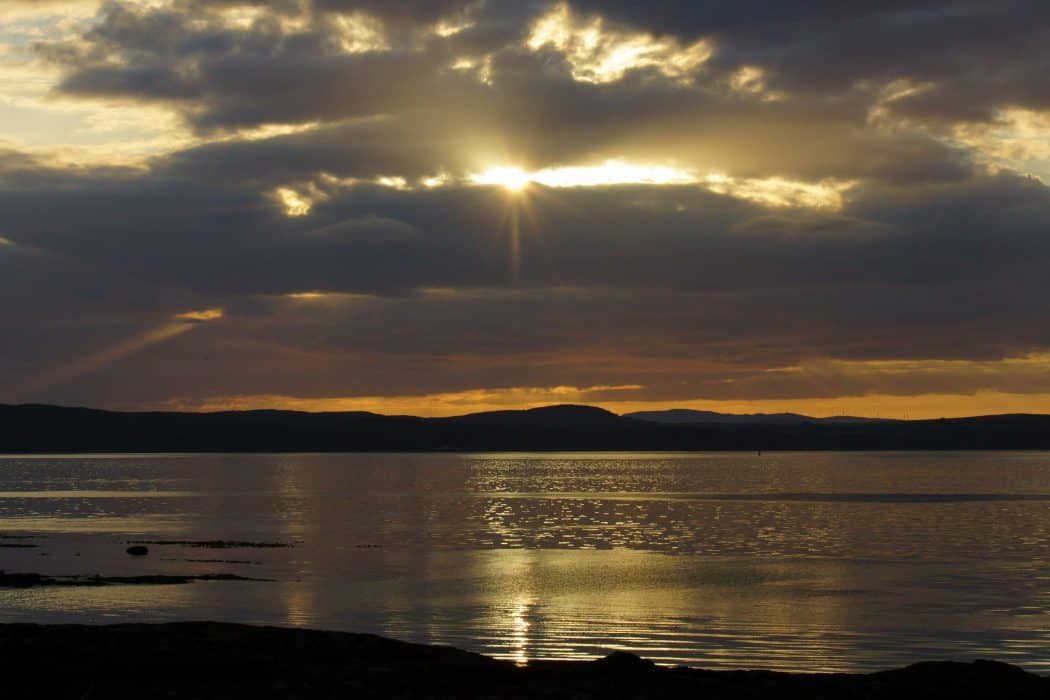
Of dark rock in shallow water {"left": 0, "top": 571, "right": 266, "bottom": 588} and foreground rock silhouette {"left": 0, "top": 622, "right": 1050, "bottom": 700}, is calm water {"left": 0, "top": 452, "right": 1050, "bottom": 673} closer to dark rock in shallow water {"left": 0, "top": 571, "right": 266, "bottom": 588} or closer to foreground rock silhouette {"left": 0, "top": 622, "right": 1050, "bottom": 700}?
dark rock in shallow water {"left": 0, "top": 571, "right": 266, "bottom": 588}

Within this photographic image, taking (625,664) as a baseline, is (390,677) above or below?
below

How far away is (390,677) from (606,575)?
33.3 m

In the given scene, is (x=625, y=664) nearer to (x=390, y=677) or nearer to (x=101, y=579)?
(x=390, y=677)

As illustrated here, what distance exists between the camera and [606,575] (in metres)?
59.5

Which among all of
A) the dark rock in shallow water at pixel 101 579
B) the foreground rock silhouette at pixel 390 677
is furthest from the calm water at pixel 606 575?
the foreground rock silhouette at pixel 390 677

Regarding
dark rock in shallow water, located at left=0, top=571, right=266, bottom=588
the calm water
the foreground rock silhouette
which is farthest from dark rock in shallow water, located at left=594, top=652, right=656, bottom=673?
dark rock in shallow water, located at left=0, top=571, right=266, bottom=588

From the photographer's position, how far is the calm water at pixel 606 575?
40125 millimetres

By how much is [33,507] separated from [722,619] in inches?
3965

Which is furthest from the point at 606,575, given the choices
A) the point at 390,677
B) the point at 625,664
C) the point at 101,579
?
the point at 390,677

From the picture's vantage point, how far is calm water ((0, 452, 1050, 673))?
4012cm

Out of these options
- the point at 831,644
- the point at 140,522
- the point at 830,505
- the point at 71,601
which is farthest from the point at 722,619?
the point at 830,505

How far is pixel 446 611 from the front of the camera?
46.9 meters

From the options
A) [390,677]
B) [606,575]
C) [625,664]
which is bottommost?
[606,575]

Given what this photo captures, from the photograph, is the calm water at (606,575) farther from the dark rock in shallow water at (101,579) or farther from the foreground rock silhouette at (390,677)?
the foreground rock silhouette at (390,677)
